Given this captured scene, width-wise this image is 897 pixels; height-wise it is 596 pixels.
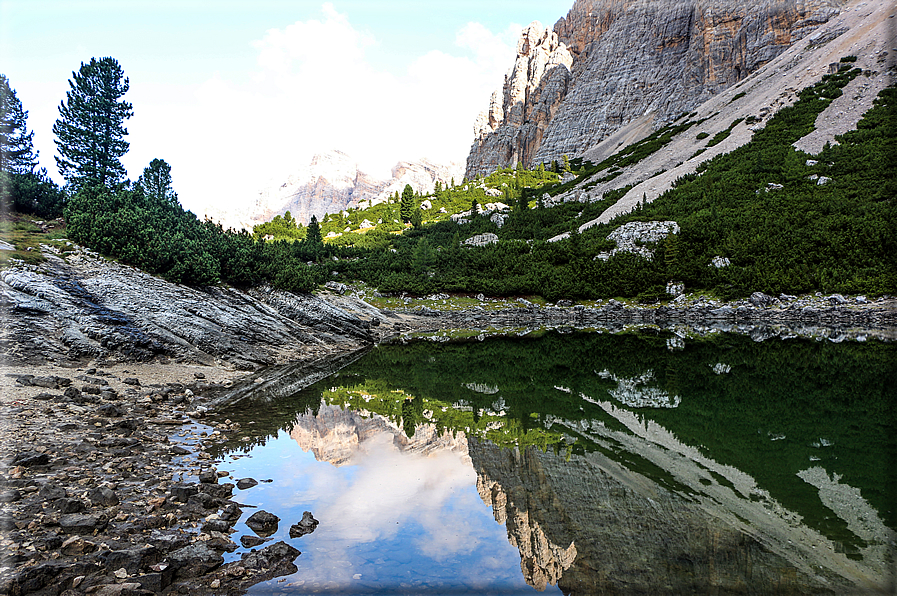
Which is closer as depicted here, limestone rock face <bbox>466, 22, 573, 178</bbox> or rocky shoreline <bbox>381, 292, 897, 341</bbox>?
rocky shoreline <bbox>381, 292, 897, 341</bbox>

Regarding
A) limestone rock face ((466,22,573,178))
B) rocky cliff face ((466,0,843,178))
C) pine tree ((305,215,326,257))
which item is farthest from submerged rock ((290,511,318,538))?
limestone rock face ((466,22,573,178))

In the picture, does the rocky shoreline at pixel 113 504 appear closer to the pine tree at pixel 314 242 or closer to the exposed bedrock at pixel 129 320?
the exposed bedrock at pixel 129 320

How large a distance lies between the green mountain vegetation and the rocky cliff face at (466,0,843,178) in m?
37.7

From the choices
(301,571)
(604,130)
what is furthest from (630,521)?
(604,130)

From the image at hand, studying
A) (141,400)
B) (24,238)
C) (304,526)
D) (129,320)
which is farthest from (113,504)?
(24,238)

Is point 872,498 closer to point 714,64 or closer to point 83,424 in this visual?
point 83,424

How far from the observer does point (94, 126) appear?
41312mm

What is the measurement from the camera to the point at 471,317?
5316 cm

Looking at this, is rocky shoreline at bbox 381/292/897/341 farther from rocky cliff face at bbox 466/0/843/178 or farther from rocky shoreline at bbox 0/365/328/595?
rocky cliff face at bbox 466/0/843/178

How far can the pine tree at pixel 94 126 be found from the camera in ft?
132

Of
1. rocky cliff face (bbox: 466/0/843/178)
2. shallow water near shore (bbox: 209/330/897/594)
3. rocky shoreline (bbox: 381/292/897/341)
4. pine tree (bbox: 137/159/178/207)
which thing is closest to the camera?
shallow water near shore (bbox: 209/330/897/594)

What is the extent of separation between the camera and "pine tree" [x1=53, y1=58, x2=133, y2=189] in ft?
132

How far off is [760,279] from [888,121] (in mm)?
41374

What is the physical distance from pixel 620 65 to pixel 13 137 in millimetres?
151247
